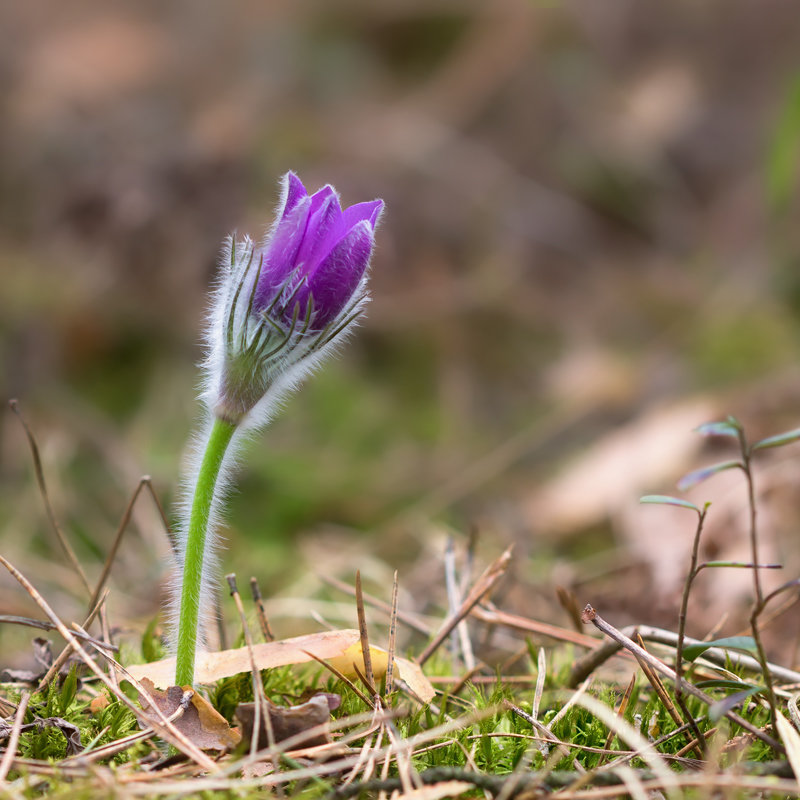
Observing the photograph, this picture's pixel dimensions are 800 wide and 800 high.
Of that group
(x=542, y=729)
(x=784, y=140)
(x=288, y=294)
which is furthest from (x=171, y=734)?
(x=784, y=140)

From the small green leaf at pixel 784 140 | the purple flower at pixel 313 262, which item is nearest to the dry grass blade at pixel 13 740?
the purple flower at pixel 313 262

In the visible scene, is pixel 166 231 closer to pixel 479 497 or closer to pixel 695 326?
pixel 479 497

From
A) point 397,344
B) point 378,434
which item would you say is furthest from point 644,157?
point 378,434

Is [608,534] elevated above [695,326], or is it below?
below

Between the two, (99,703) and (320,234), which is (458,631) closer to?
(99,703)

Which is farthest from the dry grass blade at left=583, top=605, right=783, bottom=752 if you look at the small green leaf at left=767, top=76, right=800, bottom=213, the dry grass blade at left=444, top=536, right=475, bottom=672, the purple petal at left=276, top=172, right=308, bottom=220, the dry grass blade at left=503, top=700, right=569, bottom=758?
the small green leaf at left=767, top=76, right=800, bottom=213

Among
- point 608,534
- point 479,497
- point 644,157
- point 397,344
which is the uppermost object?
point 644,157

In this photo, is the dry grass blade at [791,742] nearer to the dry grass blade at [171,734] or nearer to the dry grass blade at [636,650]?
the dry grass blade at [636,650]
